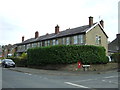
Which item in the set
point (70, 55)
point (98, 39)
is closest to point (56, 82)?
point (70, 55)

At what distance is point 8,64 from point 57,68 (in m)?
9.57

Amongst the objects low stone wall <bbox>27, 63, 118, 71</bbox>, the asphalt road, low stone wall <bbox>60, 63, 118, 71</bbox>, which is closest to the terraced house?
low stone wall <bbox>60, 63, 118, 71</bbox>

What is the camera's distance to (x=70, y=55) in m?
26.4

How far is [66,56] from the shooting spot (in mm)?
26203

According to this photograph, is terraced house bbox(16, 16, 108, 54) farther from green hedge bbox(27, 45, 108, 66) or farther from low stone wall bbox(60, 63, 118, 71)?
green hedge bbox(27, 45, 108, 66)

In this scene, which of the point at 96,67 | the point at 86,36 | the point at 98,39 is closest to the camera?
the point at 96,67

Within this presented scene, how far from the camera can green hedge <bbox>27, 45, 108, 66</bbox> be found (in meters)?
26.4

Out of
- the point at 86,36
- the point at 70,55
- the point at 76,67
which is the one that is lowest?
the point at 76,67

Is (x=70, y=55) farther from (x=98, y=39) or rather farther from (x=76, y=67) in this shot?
(x=98, y=39)

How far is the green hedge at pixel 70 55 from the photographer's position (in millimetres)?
26378

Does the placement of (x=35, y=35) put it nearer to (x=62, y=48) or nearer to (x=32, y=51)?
(x=32, y=51)

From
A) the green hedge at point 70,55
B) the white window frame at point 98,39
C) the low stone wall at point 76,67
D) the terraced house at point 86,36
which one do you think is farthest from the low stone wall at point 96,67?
the white window frame at point 98,39

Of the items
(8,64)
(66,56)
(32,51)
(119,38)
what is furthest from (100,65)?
(119,38)

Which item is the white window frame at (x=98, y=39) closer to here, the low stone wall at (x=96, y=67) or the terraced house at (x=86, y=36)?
the terraced house at (x=86, y=36)
